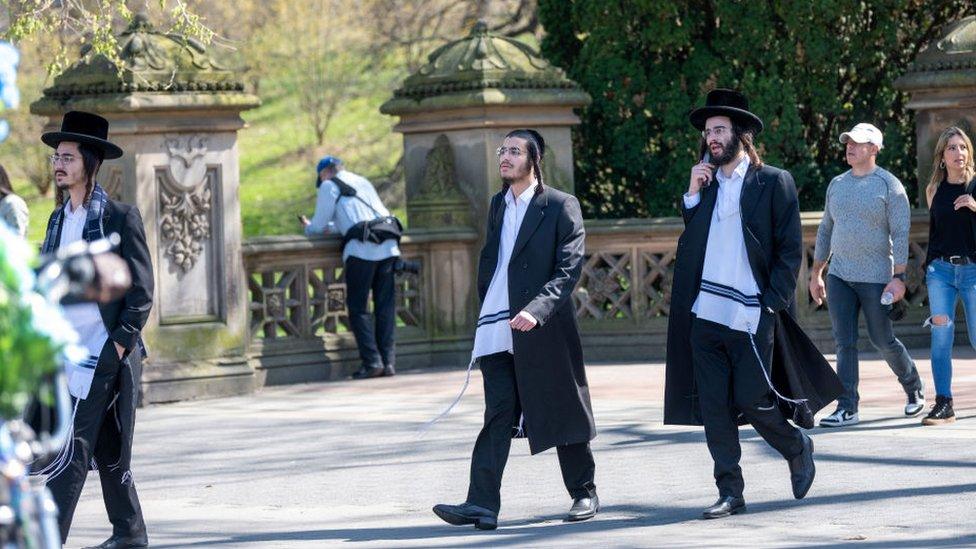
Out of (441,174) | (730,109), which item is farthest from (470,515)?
(441,174)

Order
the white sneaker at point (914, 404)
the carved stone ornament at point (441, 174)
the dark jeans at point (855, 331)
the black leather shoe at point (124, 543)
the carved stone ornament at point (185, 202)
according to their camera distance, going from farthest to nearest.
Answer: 1. the carved stone ornament at point (441, 174)
2. the carved stone ornament at point (185, 202)
3. the white sneaker at point (914, 404)
4. the dark jeans at point (855, 331)
5. the black leather shoe at point (124, 543)

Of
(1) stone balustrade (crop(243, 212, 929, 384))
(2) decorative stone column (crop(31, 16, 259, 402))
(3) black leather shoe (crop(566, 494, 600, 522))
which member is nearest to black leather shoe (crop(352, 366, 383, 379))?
(1) stone balustrade (crop(243, 212, 929, 384))

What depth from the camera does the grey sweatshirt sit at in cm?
1052

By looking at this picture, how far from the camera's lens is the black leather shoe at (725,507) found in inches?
315

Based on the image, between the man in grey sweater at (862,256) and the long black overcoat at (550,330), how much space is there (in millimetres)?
2607

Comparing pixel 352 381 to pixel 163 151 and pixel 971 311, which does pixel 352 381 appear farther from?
pixel 971 311

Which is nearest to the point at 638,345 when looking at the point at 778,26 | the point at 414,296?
the point at 414,296

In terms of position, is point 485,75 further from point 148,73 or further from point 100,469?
point 100,469

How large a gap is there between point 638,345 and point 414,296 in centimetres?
189

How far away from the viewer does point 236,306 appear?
13.9 meters

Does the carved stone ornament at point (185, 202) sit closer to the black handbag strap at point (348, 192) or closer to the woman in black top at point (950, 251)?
the black handbag strap at point (348, 192)

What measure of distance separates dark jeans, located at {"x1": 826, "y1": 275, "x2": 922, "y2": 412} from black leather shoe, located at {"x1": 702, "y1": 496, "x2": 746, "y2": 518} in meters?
2.71

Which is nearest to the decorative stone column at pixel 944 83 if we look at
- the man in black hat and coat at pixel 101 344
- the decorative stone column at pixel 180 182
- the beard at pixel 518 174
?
the decorative stone column at pixel 180 182

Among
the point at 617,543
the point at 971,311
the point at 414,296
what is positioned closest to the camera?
the point at 617,543
